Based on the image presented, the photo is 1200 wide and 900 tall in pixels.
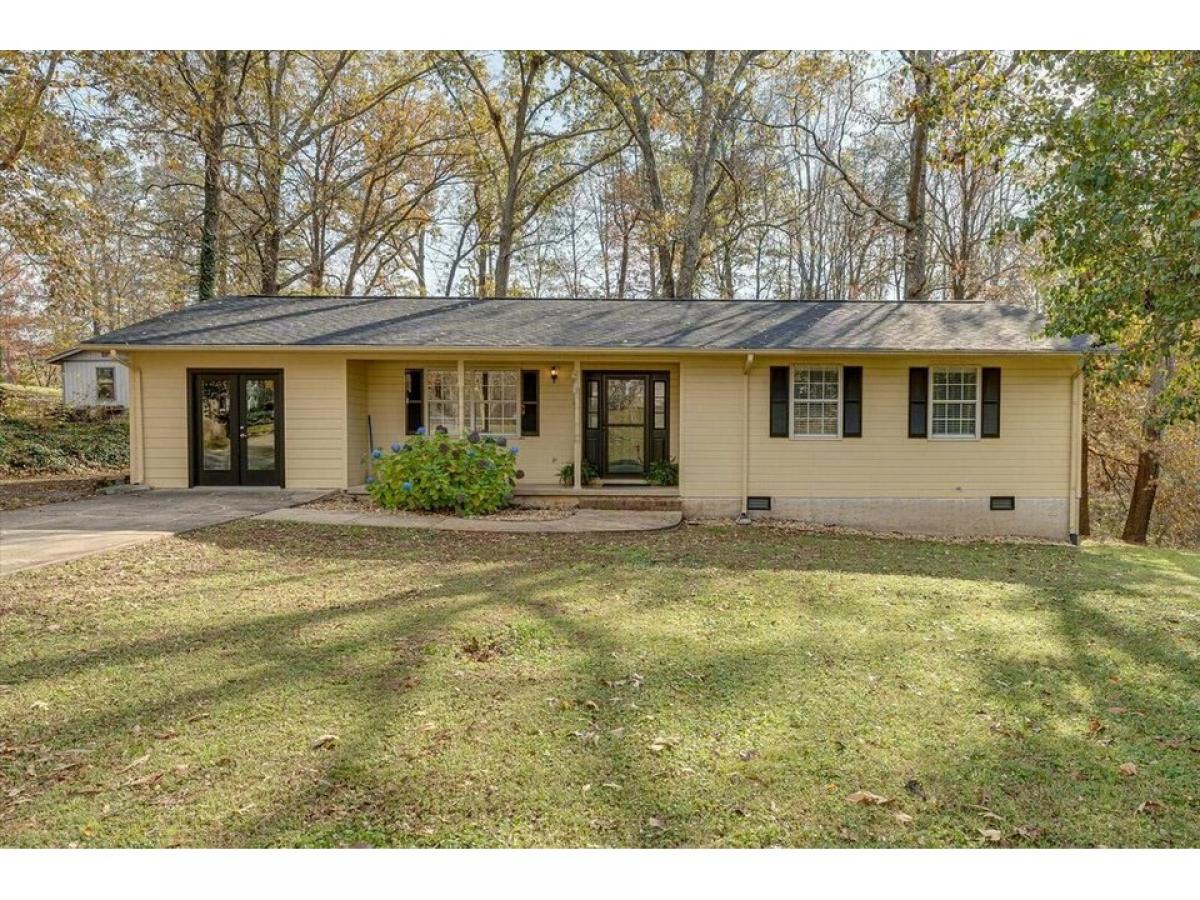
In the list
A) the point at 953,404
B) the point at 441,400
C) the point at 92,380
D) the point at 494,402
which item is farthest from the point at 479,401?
the point at 92,380

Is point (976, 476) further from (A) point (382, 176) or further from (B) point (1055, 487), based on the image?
(A) point (382, 176)

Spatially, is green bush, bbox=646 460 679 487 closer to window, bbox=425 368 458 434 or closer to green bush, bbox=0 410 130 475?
window, bbox=425 368 458 434

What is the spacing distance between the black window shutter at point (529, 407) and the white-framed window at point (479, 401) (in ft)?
0.24

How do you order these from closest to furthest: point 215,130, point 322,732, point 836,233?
point 322,732 < point 215,130 < point 836,233

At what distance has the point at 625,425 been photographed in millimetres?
12500

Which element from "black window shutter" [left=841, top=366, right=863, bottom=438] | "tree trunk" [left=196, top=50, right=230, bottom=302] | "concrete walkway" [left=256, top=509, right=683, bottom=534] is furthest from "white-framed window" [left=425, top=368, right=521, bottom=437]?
"tree trunk" [left=196, top=50, right=230, bottom=302]

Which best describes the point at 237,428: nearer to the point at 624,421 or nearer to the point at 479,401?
the point at 479,401

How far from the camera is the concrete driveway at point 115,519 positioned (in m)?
7.10

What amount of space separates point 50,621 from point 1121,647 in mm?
7570

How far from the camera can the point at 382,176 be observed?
71.5 feet

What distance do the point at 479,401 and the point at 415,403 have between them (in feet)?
3.67

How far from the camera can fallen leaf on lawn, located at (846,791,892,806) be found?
288 centimetres

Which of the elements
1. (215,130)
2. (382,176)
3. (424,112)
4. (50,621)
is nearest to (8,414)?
(215,130)

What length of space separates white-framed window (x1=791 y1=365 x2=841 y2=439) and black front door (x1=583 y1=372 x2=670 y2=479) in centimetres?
230
